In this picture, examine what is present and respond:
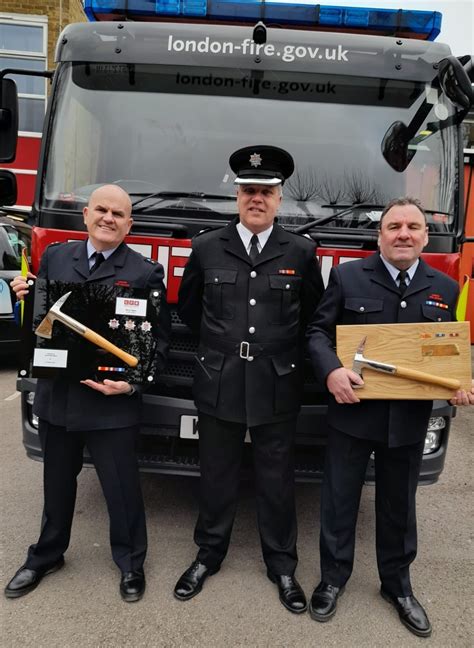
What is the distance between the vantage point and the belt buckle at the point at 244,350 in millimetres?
2582

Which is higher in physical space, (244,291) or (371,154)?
(371,154)

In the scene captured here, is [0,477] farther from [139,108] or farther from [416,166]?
[416,166]

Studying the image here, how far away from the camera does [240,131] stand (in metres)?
3.09

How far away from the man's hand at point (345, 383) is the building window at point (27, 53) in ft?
37.5

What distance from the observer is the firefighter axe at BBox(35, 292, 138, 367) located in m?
2.46

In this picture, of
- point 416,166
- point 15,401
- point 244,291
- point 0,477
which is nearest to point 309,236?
point 244,291

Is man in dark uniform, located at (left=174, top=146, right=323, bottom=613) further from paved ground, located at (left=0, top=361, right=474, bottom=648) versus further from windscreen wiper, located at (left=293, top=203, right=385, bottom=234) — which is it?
windscreen wiper, located at (left=293, top=203, right=385, bottom=234)

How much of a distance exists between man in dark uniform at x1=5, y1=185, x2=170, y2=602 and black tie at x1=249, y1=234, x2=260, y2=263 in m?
0.43

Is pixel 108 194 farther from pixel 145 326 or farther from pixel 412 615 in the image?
pixel 412 615

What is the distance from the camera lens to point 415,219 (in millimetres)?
2377

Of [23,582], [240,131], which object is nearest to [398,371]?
[240,131]

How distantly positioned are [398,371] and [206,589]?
1.44 m

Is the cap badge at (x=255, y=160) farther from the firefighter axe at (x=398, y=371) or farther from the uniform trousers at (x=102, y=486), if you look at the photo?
the uniform trousers at (x=102, y=486)

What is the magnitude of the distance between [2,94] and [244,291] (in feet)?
6.28
